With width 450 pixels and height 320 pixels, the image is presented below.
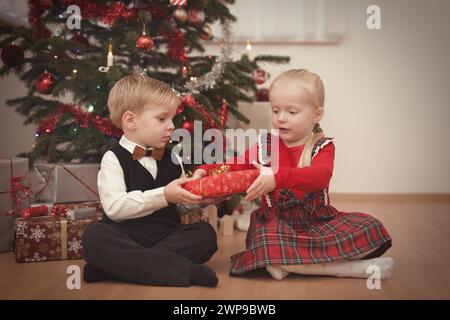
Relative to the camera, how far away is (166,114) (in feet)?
5.28

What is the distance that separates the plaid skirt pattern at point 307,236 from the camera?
5.05ft

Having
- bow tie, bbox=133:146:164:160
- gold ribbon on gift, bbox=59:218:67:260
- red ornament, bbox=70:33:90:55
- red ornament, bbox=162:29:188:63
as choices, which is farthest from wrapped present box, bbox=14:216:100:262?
red ornament, bbox=162:29:188:63

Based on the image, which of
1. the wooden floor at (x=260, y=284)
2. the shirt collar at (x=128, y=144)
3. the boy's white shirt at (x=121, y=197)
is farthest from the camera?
the shirt collar at (x=128, y=144)

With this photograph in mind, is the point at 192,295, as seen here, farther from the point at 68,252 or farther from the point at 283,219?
the point at 68,252

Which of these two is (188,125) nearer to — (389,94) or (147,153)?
(147,153)

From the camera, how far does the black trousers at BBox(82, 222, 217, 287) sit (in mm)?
1444

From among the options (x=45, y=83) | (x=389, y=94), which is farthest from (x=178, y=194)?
(x=389, y=94)

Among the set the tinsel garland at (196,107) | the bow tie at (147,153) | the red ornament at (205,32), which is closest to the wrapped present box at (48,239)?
the bow tie at (147,153)

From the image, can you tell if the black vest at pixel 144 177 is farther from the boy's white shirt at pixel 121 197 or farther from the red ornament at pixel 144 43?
the red ornament at pixel 144 43

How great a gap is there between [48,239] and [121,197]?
44cm

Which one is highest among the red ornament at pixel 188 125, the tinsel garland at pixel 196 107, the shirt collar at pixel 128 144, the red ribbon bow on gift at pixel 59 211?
the tinsel garland at pixel 196 107

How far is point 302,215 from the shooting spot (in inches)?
64.5

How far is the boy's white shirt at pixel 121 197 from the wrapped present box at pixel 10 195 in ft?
1.81

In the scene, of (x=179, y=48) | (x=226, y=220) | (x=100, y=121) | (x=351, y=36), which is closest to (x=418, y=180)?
(x=351, y=36)
